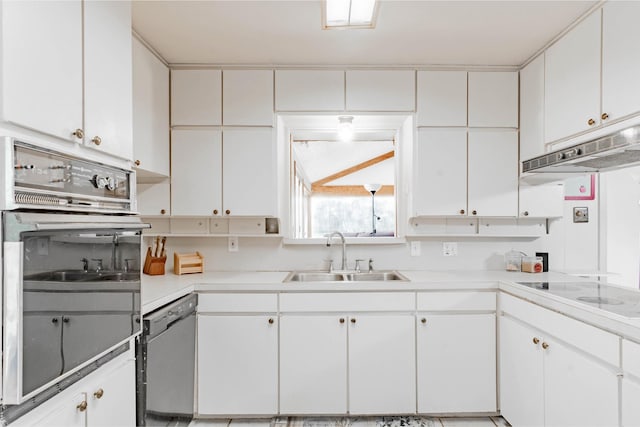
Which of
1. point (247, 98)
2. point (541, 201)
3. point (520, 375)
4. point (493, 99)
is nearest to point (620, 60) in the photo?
point (493, 99)

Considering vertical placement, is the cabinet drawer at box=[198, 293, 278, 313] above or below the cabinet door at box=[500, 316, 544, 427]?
above

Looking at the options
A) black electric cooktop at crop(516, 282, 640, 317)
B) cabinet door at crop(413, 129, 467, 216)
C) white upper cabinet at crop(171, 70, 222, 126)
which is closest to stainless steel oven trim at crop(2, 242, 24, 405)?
white upper cabinet at crop(171, 70, 222, 126)

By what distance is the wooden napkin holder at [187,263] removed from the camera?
2.53 metres

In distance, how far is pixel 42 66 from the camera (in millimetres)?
1053

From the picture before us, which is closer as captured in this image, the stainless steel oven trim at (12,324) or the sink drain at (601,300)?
the stainless steel oven trim at (12,324)

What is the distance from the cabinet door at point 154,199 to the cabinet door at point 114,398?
124 cm

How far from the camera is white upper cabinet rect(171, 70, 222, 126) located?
249 centimetres

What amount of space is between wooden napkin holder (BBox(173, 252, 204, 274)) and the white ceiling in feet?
4.56

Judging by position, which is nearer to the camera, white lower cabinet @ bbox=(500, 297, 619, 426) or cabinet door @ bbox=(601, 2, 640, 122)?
white lower cabinet @ bbox=(500, 297, 619, 426)

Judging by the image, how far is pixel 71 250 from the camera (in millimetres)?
1083

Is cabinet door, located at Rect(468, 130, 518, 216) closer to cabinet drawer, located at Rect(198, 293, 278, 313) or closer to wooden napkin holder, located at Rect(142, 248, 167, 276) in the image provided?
cabinet drawer, located at Rect(198, 293, 278, 313)

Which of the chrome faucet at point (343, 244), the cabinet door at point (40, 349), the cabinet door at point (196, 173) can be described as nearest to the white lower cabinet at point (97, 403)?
the cabinet door at point (40, 349)

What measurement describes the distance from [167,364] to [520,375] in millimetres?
1921

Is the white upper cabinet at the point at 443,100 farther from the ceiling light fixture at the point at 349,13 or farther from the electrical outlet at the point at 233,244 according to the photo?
the electrical outlet at the point at 233,244
